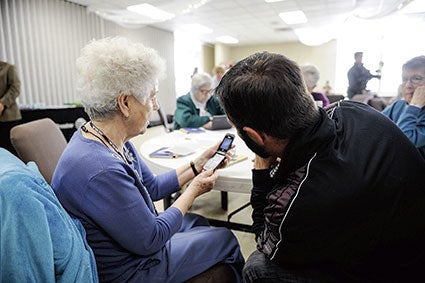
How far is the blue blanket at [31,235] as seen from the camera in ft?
1.77

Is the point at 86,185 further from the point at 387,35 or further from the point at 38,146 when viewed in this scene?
the point at 387,35

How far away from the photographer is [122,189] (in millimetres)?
738

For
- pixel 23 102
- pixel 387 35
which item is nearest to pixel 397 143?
pixel 387 35

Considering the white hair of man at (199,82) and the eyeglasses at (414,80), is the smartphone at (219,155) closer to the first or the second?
the eyeglasses at (414,80)

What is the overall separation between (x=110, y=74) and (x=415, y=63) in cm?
137

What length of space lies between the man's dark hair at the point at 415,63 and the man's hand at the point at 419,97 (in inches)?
4.0

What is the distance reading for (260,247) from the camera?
76 cm

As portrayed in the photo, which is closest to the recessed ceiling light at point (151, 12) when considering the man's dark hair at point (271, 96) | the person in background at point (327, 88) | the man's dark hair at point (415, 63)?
the man's dark hair at point (415, 63)

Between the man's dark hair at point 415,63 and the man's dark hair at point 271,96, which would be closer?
the man's dark hair at point 271,96

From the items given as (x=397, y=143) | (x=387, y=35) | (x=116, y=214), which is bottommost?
(x=116, y=214)

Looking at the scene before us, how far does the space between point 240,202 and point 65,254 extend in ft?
6.62

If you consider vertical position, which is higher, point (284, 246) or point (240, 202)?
point (284, 246)

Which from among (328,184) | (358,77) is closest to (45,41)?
(358,77)

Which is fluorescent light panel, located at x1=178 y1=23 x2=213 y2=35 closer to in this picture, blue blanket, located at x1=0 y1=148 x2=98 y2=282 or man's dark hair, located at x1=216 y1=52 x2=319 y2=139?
man's dark hair, located at x1=216 y1=52 x2=319 y2=139
